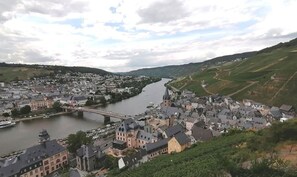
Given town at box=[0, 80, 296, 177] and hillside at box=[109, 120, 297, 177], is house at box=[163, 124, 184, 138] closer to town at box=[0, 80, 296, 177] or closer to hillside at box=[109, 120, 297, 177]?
town at box=[0, 80, 296, 177]

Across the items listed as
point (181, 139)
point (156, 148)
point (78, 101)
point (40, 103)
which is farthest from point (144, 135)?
point (78, 101)

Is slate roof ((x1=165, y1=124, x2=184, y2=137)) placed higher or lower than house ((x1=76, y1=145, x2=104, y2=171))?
higher

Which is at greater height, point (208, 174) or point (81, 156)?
point (208, 174)

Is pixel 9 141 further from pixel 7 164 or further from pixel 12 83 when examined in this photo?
pixel 12 83

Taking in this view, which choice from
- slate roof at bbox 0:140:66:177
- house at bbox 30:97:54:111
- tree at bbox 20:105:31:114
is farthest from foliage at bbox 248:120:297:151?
house at bbox 30:97:54:111

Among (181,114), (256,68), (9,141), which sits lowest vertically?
(9,141)

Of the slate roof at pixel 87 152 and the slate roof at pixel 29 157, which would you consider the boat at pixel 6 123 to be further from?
the slate roof at pixel 87 152

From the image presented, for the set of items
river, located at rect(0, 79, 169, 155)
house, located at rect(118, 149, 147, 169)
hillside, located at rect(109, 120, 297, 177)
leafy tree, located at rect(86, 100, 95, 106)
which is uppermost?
hillside, located at rect(109, 120, 297, 177)

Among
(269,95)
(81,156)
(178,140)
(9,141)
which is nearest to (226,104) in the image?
(269,95)
